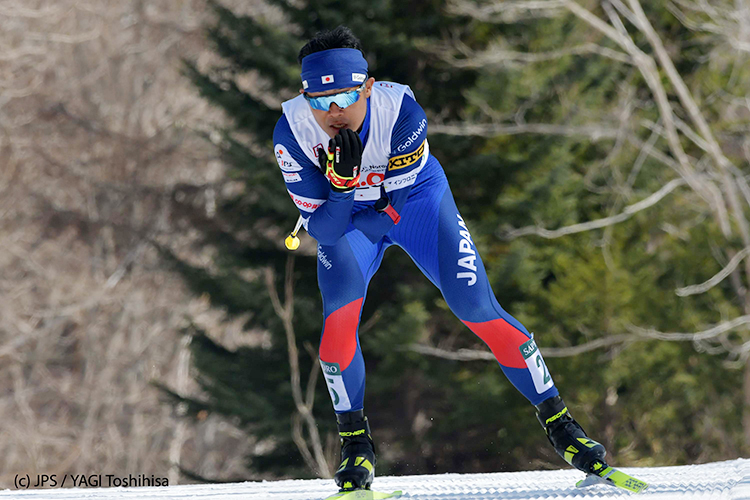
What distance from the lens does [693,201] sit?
18.6 meters

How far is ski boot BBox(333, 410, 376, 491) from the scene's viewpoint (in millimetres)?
3855

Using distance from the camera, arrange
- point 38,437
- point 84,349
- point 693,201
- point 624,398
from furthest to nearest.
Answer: point 84,349 → point 38,437 → point 693,201 → point 624,398

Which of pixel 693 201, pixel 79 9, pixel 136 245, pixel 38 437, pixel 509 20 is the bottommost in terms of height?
pixel 38 437

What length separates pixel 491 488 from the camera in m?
4.10

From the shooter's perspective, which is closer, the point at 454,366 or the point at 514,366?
the point at 514,366

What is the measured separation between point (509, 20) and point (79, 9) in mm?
12753

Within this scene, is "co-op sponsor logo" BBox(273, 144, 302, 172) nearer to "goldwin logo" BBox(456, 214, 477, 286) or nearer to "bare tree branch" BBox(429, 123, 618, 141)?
"goldwin logo" BBox(456, 214, 477, 286)

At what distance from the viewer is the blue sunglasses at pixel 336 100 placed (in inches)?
140

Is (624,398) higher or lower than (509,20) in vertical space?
lower

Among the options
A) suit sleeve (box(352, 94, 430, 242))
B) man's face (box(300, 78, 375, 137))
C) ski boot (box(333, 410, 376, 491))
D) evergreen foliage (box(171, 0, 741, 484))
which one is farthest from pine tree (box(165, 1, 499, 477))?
man's face (box(300, 78, 375, 137))

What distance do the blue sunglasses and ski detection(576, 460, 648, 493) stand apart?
1.79 metres

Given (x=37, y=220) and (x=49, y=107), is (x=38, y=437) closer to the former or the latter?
(x=37, y=220)

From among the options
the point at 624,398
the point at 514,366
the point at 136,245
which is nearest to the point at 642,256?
the point at 624,398

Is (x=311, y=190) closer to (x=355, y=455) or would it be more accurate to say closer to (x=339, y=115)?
(x=339, y=115)
